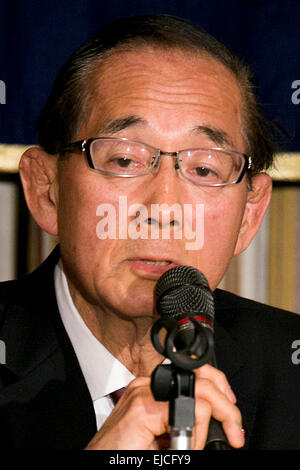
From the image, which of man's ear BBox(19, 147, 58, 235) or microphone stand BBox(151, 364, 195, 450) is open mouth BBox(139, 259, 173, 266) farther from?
microphone stand BBox(151, 364, 195, 450)

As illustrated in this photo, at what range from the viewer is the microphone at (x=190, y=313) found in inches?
31.9

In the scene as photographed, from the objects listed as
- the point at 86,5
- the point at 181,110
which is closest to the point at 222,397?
the point at 181,110

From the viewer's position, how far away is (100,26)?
65.6 inches

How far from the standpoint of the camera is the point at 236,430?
915 millimetres

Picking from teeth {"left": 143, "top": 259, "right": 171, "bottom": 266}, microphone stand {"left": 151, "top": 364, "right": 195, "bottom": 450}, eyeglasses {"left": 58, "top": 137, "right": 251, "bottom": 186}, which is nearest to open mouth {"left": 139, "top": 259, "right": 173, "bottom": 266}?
teeth {"left": 143, "top": 259, "right": 171, "bottom": 266}

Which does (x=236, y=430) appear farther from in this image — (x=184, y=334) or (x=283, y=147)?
(x=283, y=147)

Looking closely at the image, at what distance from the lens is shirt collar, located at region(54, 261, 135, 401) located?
147 cm

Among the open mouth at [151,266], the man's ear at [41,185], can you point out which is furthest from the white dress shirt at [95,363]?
the open mouth at [151,266]

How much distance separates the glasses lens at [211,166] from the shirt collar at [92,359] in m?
0.42

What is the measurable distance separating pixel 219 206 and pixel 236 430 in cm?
58

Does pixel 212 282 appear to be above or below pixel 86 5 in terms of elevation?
below

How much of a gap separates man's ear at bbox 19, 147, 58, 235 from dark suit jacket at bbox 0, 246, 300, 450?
5.5 inches

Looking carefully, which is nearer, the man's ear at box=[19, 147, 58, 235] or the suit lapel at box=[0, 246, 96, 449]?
the suit lapel at box=[0, 246, 96, 449]

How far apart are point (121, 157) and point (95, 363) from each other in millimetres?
456
